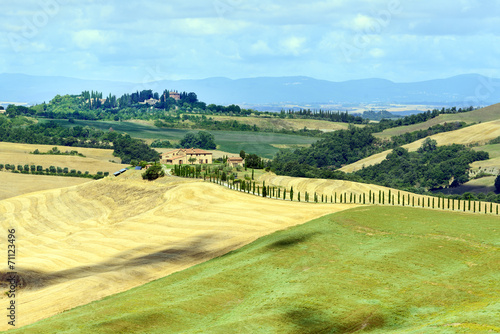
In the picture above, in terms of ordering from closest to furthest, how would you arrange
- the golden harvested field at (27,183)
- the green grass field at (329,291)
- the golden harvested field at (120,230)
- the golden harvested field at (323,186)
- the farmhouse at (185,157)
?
1. the green grass field at (329,291)
2. the golden harvested field at (120,230)
3. the golden harvested field at (323,186)
4. the golden harvested field at (27,183)
5. the farmhouse at (185,157)

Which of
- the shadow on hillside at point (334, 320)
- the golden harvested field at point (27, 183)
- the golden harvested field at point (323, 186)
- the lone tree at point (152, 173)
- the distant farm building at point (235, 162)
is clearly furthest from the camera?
the distant farm building at point (235, 162)

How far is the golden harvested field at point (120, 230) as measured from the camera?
5609cm

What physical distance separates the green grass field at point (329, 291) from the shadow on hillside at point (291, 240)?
0.12m

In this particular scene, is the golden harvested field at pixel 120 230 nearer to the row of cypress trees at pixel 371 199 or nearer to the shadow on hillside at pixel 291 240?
the row of cypress trees at pixel 371 199

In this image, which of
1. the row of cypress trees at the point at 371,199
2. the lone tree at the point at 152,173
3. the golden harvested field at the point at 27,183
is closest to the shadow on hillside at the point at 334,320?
the row of cypress trees at the point at 371,199

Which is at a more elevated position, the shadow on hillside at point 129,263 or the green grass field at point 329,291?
the green grass field at point 329,291

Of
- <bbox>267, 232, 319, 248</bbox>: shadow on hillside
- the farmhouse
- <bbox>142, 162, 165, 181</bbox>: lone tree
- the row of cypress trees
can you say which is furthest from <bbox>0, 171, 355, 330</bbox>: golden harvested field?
the farmhouse

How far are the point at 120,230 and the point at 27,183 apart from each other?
76.5m

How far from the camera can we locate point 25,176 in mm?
163125

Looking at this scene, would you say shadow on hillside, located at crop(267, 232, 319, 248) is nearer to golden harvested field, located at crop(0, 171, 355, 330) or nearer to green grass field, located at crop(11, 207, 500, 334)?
green grass field, located at crop(11, 207, 500, 334)

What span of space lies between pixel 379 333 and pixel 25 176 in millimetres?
145156

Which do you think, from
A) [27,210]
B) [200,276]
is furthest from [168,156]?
[200,276]

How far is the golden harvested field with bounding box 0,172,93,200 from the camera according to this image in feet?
467

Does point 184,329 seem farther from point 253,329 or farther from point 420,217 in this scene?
point 420,217
